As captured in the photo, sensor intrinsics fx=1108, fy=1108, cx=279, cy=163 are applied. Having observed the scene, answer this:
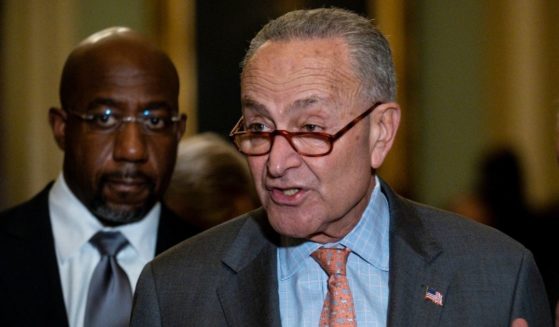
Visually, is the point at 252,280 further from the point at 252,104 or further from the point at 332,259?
the point at 252,104

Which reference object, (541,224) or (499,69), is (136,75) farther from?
(499,69)

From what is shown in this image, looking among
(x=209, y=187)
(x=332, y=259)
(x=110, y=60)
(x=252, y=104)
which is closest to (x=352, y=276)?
(x=332, y=259)

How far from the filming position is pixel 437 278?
8.83 ft

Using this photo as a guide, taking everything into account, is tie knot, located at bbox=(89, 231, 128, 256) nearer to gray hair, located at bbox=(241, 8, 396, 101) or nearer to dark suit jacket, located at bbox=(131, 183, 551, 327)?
dark suit jacket, located at bbox=(131, 183, 551, 327)

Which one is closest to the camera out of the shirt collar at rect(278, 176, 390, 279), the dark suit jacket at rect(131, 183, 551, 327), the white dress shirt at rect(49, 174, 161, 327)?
the dark suit jacket at rect(131, 183, 551, 327)

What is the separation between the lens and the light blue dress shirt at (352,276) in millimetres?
2682

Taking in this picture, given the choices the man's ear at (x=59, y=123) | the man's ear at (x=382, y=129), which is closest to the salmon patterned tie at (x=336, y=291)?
the man's ear at (x=382, y=129)

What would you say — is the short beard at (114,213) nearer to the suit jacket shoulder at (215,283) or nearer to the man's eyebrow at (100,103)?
the man's eyebrow at (100,103)

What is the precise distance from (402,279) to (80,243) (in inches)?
43.8

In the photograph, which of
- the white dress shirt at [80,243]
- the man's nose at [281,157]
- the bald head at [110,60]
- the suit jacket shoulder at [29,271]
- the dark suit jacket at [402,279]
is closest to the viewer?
the man's nose at [281,157]

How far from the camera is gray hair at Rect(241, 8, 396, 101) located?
267 cm

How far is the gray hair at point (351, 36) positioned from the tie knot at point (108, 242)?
863 mm

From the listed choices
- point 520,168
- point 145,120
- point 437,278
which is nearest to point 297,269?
point 437,278

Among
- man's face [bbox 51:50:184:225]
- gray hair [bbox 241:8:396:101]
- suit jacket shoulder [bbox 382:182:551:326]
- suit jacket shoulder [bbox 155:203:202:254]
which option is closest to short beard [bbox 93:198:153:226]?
man's face [bbox 51:50:184:225]
